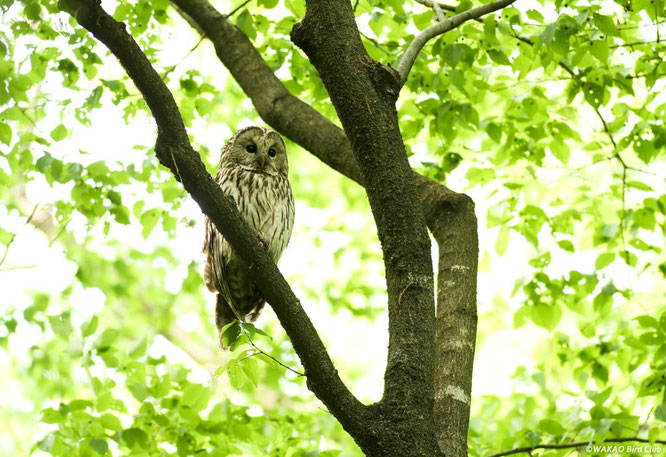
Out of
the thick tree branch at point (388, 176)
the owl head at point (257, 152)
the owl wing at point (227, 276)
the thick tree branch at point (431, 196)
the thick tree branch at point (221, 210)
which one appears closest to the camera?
the thick tree branch at point (221, 210)

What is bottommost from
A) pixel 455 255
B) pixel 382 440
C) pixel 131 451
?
pixel 382 440

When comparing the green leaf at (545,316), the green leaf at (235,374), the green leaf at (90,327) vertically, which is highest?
the green leaf at (90,327)

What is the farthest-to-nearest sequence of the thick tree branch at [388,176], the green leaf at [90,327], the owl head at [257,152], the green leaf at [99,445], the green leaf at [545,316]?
the owl head at [257,152] < the green leaf at [545,316] < the green leaf at [90,327] < the green leaf at [99,445] < the thick tree branch at [388,176]

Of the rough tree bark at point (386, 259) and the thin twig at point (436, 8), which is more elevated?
the thin twig at point (436, 8)

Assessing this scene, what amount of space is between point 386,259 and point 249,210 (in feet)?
6.76

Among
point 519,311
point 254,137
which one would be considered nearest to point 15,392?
point 254,137

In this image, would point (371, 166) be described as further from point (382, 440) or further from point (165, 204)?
point (165, 204)

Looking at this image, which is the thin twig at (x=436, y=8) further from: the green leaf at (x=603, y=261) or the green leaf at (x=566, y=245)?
the green leaf at (x=603, y=261)

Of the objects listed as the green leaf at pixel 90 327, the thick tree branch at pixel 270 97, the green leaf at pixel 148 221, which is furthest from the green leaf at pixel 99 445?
the thick tree branch at pixel 270 97

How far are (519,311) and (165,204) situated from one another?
2.58 m

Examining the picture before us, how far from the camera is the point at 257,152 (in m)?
4.91

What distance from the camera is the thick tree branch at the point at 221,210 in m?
2.21

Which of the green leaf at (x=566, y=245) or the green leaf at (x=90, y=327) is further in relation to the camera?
the green leaf at (x=566, y=245)

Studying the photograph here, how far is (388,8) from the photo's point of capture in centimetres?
427
